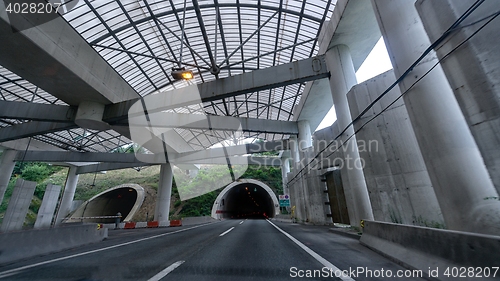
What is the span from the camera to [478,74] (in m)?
3.79

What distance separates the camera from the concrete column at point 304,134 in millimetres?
20078

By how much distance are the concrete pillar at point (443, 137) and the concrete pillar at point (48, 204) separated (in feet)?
98.5

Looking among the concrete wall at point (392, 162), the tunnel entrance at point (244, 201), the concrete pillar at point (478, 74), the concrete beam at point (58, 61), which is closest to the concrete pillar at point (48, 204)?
the concrete beam at point (58, 61)

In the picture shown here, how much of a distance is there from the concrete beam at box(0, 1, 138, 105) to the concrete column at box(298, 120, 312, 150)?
16211mm

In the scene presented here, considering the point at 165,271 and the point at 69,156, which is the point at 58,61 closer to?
the point at 165,271

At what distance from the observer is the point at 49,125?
622 inches

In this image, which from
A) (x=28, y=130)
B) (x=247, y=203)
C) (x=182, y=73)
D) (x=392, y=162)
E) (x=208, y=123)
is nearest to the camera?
(x=392, y=162)

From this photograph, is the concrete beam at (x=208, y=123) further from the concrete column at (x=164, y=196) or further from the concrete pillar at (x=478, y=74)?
the concrete pillar at (x=478, y=74)

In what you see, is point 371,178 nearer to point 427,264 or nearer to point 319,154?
point 427,264

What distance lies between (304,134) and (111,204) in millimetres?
34661

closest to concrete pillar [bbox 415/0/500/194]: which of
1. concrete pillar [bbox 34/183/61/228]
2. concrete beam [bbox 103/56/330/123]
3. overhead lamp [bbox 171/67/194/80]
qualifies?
concrete beam [bbox 103/56/330/123]

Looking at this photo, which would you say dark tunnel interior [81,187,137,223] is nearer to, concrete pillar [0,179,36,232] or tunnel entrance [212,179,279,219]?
concrete pillar [0,179,36,232]

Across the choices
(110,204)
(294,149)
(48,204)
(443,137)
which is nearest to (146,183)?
(110,204)

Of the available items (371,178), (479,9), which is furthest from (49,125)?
(479,9)
